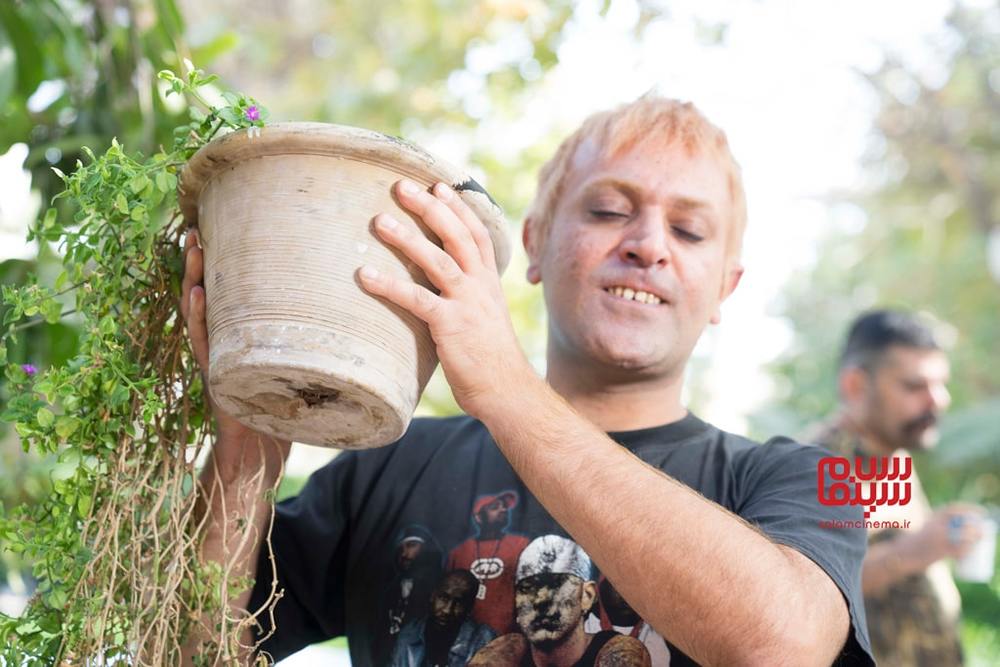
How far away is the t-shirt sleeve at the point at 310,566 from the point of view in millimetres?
1724

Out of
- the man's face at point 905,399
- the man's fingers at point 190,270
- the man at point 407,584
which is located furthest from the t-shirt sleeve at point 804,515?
the man's face at point 905,399

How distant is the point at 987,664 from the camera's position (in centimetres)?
680

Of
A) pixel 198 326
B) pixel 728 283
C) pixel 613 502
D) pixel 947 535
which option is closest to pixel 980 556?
pixel 947 535

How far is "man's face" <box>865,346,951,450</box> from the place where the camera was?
3.61 metres

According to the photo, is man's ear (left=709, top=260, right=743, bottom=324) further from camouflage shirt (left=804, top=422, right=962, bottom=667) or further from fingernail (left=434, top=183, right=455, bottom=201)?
camouflage shirt (left=804, top=422, right=962, bottom=667)

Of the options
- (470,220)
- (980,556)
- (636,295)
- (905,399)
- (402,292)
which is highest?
(905,399)

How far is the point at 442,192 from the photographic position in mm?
1261

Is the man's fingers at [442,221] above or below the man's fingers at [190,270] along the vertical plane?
above

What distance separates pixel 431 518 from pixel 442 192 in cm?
64

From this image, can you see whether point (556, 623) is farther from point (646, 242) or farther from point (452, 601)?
point (646, 242)

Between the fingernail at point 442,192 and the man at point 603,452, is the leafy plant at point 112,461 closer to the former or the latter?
the man at point 603,452

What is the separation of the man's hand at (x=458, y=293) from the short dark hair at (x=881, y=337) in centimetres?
274

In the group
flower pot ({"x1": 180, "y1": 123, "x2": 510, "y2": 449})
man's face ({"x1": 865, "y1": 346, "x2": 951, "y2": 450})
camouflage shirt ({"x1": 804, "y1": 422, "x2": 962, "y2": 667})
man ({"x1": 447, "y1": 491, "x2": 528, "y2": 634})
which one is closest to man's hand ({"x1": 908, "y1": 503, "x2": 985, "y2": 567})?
camouflage shirt ({"x1": 804, "y1": 422, "x2": 962, "y2": 667})

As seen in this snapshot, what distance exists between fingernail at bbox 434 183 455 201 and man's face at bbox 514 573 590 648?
610 mm
